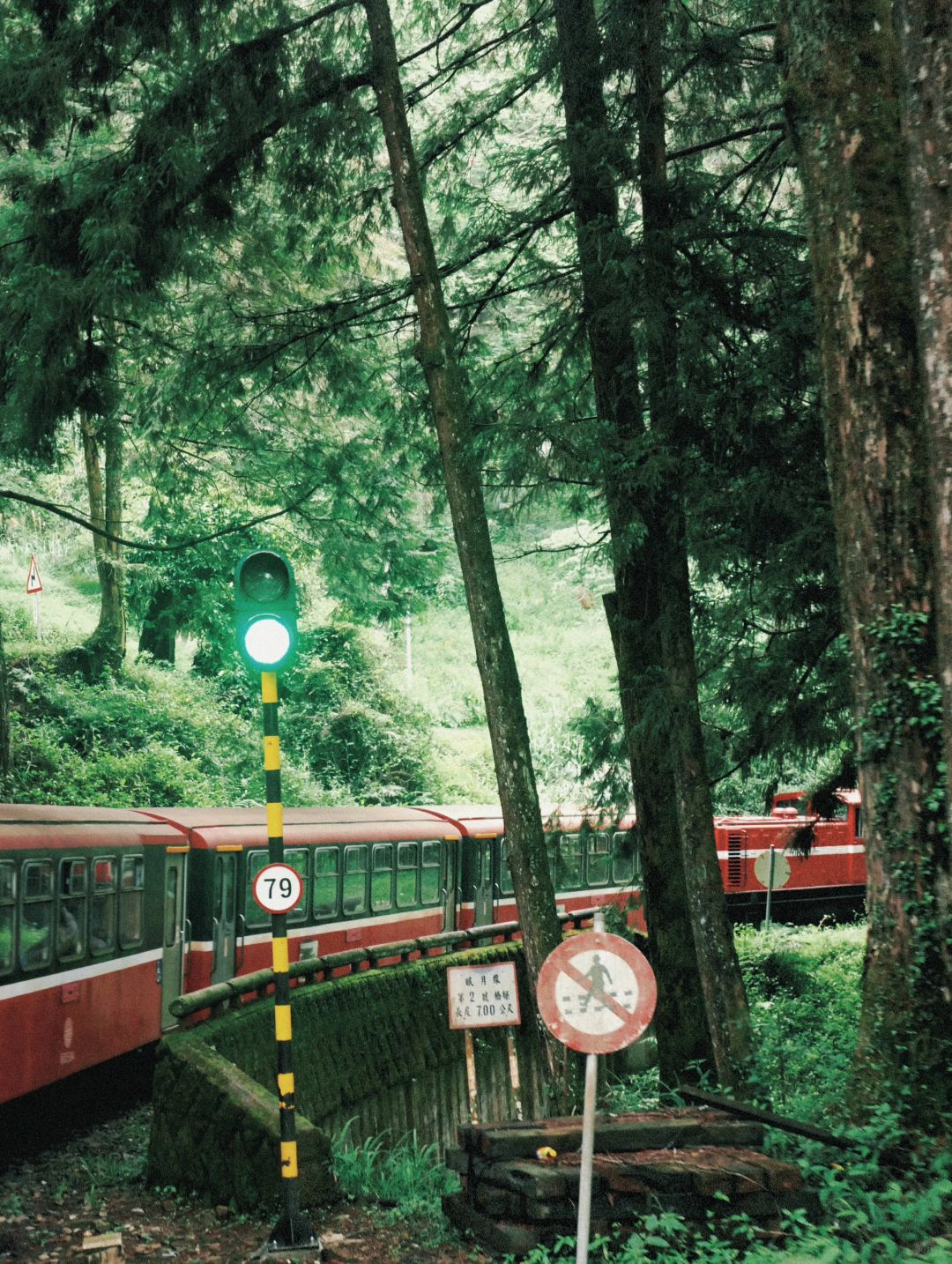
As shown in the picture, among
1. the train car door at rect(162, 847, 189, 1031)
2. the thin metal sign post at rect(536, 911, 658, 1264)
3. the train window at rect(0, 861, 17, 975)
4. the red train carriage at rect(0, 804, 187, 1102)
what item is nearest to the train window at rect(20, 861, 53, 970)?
the red train carriage at rect(0, 804, 187, 1102)

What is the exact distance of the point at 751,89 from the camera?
13.5 meters

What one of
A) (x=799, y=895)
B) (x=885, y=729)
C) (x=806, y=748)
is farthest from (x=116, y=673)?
(x=885, y=729)

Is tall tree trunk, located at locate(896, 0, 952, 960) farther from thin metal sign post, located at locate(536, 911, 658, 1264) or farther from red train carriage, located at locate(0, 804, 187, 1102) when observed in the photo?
red train carriage, located at locate(0, 804, 187, 1102)

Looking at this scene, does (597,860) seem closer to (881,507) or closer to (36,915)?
(36,915)

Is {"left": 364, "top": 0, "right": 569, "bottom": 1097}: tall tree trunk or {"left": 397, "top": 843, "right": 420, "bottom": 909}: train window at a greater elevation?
{"left": 364, "top": 0, "right": 569, "bottom": 1097}: tall tree trunk

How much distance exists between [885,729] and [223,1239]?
497 cm

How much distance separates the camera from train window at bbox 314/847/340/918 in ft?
57.9

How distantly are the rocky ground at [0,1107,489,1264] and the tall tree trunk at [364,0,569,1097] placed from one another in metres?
2.62

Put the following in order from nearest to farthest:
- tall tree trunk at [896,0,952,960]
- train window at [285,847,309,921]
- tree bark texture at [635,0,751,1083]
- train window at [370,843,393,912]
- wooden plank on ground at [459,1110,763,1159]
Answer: tall tree trunk at [896,0,952,960]
wooden plank on ground at [459,1110,763,1159]
tree bark texture at [635,0,751,1083]
train window at [285,847,309,921]
train window at [370,843,393,912]

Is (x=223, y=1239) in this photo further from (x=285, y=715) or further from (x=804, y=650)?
(x=285, y=715)

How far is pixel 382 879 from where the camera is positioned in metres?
19.2

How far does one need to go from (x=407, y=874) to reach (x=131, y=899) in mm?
6619

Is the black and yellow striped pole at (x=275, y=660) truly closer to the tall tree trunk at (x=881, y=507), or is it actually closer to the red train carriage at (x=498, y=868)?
the tall tree trunk at (x=881, y=507)

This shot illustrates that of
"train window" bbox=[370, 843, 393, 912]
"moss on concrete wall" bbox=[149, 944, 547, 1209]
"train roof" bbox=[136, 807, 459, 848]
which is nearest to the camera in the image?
"moss on concrete wall" bbox=[149, 944, 547, 1209]
